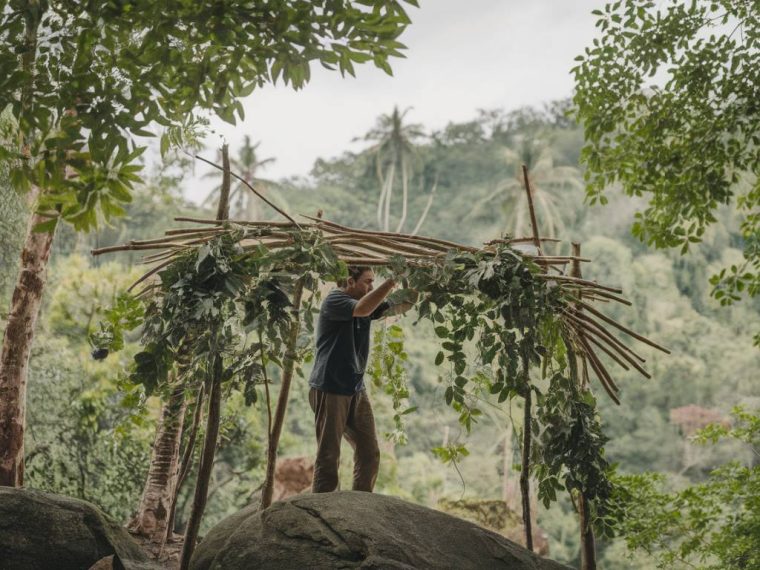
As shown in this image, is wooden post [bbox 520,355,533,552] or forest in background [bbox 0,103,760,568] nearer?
wooden post [bbox 520,355,533,552]

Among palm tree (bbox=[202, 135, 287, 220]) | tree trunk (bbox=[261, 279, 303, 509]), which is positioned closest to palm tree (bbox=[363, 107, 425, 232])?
palm tree (bbox=[202, 135, 287, 220])

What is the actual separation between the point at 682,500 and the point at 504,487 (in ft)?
50.9

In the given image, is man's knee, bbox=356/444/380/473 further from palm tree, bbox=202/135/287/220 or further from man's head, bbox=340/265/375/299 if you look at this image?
palm tree, bbox=202/135/287/220

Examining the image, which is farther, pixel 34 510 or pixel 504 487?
pixel 504 487

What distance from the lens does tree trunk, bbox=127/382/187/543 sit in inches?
216

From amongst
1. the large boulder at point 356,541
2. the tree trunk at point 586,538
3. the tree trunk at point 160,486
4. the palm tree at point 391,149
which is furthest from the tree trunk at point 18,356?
the palm tree at point 391,149

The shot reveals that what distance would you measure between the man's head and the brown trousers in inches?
22.1

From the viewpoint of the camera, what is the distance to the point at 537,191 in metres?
28.2

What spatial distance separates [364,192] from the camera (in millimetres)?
35750

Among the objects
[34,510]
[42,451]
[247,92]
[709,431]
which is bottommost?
[42,451]

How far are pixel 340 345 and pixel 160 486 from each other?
2.39 meters

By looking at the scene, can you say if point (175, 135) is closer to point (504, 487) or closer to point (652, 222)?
point (652, 222)

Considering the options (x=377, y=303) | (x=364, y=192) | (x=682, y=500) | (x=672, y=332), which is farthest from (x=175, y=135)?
(x=364, y=192)

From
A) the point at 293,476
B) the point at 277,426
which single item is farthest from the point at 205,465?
the point at 293,476
